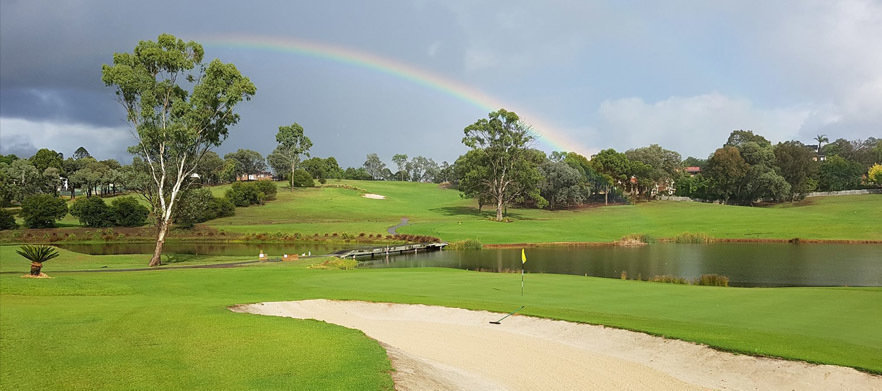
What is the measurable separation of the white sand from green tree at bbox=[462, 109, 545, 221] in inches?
2593

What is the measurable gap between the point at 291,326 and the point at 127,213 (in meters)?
73.6

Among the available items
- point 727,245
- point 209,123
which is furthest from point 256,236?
point 727,245

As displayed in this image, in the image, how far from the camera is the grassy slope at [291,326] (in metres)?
7.90

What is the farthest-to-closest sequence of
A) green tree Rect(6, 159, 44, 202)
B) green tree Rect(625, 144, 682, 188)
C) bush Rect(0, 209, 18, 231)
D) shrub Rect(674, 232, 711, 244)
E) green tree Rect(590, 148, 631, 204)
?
green tree Rect(625, 144, 682, 188) → green tree Rect(590, 148, 631, 204) → green tree Rect(6, 159, 44, 202) → bush Rect(0, 209, 18, 231) → shrub Rect(674, 232, 711, 244)

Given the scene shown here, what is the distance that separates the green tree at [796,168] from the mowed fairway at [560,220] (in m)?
3.04

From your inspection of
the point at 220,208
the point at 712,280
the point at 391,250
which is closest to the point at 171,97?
the point at 391,250

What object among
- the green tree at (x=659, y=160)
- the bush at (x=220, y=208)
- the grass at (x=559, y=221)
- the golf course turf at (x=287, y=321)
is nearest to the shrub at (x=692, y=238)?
the grass at (x=559, y=221)

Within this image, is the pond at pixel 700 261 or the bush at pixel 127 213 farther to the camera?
the bush at pixel 127 213

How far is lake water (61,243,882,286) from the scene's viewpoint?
3400 centimetres

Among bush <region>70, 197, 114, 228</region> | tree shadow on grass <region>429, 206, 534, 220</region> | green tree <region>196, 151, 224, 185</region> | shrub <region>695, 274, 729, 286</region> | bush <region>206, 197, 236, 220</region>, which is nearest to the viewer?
shrub <region>695, 274, 729, 286</region>

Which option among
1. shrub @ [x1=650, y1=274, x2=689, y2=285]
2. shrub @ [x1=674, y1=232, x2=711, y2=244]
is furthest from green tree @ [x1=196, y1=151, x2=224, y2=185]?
shrub @ [x1=650, y1=274, x2=689, y2=285]

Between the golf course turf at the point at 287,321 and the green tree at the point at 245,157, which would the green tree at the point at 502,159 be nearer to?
the golf course turf at the point at 287,321

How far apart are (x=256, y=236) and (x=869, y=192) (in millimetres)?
117405

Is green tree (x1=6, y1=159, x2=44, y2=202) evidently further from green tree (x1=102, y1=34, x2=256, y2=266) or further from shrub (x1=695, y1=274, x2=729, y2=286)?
shrub (x1=695, y1=274, x2=729, y2=286)
